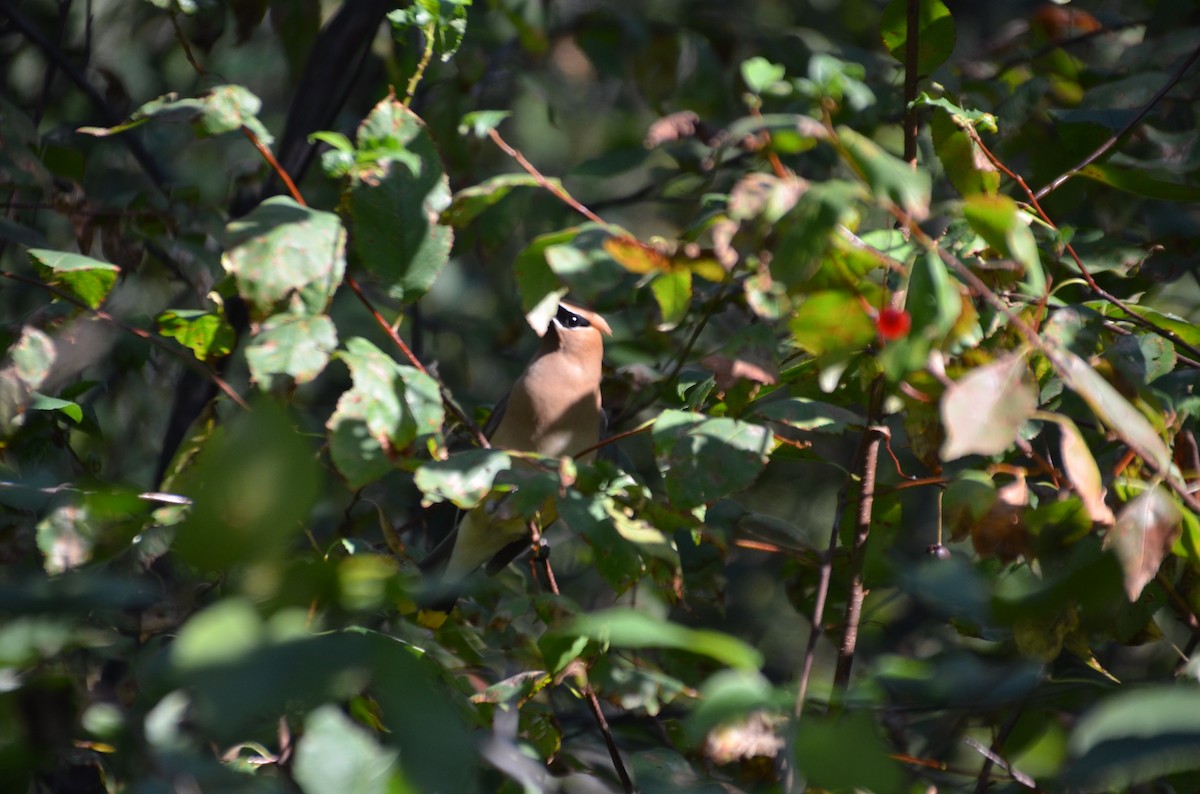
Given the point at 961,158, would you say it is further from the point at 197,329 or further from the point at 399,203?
the point at 197,329

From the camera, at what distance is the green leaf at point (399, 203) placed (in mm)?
1346

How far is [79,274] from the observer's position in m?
1.50

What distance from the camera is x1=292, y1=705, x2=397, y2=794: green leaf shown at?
2.11 feet

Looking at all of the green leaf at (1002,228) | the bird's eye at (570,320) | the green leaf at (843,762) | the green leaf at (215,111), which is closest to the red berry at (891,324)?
the green leaf at (1002,228)

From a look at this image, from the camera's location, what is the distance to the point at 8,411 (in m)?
1.49

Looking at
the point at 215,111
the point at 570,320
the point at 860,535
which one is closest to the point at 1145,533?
the point at 860,535

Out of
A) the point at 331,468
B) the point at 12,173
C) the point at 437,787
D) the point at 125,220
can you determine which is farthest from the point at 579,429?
the point at 437,787

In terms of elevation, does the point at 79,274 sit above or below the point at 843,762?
below

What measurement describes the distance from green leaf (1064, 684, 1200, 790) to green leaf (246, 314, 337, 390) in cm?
84

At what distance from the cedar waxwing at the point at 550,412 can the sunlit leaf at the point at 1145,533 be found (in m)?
1.25

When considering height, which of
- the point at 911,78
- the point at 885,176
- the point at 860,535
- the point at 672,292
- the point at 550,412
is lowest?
the point at 550,412

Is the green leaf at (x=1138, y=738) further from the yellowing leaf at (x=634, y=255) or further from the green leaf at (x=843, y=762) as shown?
the yellowing leaf at (x=634, y=255)

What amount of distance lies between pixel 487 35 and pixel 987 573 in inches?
80.7

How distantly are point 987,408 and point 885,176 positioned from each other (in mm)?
219
